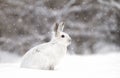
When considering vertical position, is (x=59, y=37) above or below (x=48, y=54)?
above

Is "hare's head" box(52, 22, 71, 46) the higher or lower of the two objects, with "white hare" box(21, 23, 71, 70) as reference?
higher

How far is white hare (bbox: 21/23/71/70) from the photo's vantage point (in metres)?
4.98

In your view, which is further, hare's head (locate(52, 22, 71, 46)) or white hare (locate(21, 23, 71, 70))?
hare's head (locate(52, 22, 71, 46))

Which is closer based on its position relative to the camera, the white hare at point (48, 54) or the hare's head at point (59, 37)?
the white hare at point (48, 54)

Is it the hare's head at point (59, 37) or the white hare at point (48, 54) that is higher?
the hare's head at point (59, 37)

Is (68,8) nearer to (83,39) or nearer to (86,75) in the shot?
(83,39)

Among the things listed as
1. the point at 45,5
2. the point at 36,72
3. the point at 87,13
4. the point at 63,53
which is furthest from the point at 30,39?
the point at 36,72

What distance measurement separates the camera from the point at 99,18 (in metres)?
12.3

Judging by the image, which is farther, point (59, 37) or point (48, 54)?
point (59, 37)

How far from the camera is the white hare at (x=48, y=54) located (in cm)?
498

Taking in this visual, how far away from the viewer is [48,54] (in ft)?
16.6

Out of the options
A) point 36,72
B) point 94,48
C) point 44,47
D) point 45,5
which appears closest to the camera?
point 36,72

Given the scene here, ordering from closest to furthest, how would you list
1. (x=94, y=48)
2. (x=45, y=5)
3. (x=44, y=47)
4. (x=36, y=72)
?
(x=36, y=72), (x=44, y=47), (x=94, y=48), (x=45, y=5)

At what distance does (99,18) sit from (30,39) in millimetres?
2666
